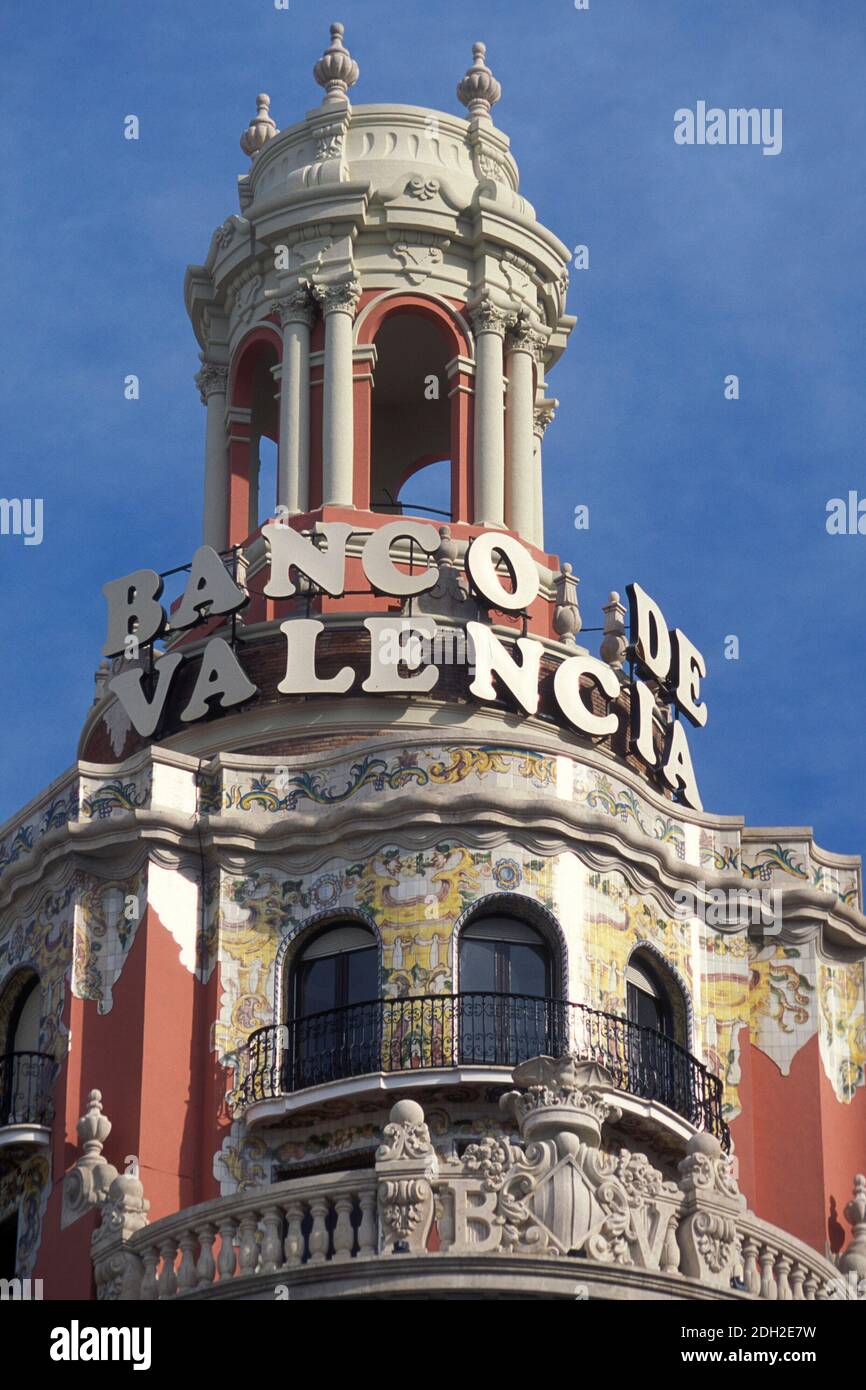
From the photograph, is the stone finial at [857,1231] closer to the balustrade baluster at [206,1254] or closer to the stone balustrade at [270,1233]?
the stone balustrade at [270,1233]

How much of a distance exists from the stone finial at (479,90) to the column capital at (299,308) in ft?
15.1

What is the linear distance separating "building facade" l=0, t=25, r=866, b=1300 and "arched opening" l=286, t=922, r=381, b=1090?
1.8 inches

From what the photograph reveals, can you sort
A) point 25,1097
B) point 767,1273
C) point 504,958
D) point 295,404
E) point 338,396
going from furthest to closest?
point 295,404 → point 338,396 → point 25,1097 → point 504,958 → point 767,1273

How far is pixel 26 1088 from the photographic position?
4312 cm

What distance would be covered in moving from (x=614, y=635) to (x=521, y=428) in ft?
12.5

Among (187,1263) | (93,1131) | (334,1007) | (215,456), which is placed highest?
(215,456)

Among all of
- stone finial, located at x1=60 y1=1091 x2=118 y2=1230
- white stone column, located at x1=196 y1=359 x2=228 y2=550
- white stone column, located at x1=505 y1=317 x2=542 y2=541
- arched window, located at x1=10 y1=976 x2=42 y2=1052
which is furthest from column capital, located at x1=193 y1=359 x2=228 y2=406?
Result: stone finial, located at x1=60 y1=1091 x2=118 y2=1230

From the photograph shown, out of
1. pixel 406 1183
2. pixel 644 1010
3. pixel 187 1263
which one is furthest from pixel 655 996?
pixel 187 1263

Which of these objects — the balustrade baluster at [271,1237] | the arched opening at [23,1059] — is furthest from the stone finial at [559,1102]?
the arched opening at [23,1059]

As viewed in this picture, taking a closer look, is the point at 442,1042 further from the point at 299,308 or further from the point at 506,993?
the point at 299,308

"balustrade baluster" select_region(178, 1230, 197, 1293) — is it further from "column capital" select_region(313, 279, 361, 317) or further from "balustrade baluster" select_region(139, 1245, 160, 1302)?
"column capital" select_region(313, 279, 361, 317)

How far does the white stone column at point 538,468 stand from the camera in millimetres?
49719

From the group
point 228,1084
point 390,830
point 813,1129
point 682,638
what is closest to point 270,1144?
point 228,1084

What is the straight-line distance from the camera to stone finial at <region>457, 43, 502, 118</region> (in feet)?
172
